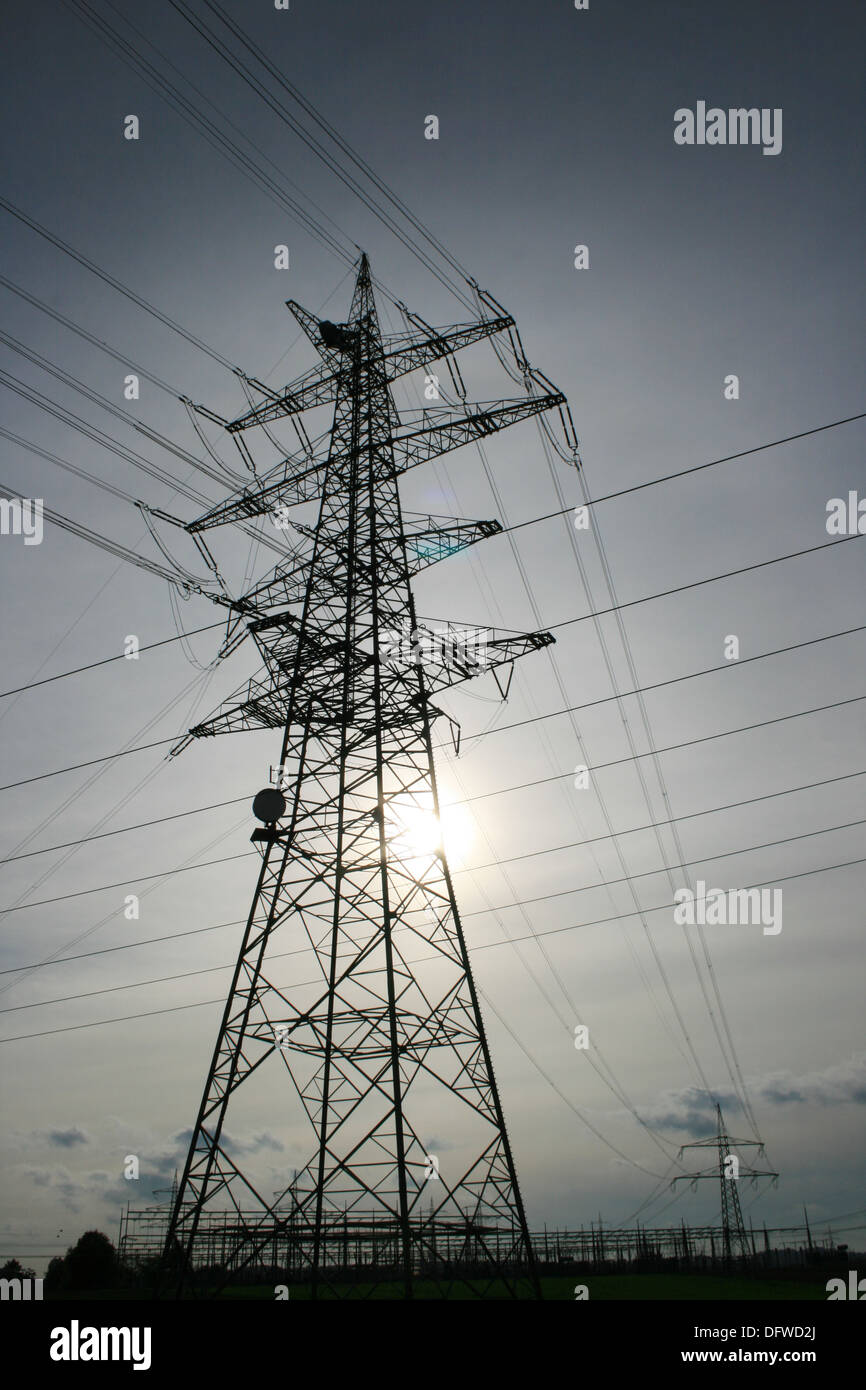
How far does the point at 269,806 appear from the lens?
20000 millimetres

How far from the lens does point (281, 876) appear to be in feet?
62.6

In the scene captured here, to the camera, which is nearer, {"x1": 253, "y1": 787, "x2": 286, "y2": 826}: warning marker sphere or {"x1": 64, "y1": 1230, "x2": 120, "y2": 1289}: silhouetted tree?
{"x1": 253, "y1": 787, "x2": 286, "y2": 826}: warning marker sphere

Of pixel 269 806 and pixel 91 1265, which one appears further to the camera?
pixel 91 1265

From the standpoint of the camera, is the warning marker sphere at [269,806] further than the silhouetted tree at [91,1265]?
No

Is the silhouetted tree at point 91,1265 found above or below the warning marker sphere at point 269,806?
below

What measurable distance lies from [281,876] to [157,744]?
5.65m

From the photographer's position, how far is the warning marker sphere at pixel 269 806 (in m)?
20.0

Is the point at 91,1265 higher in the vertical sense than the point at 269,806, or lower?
lower

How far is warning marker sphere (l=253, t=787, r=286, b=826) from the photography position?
1995 cm

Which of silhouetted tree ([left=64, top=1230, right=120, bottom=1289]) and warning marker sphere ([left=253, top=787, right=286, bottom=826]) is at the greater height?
warning marker sphere ([left=253, top=787, right=286, bottom=826])
